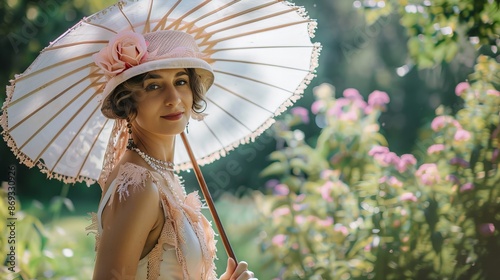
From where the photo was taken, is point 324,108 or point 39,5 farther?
point 39,5

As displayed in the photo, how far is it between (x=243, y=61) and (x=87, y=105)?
1.46ft

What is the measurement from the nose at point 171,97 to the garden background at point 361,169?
1.54 meters

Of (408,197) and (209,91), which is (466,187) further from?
(209,91)

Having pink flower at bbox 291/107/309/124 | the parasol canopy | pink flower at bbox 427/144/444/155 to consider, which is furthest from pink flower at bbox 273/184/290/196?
the parasol canopy

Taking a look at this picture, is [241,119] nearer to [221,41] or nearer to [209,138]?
[209,138]

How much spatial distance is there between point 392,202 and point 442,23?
2.82 feet

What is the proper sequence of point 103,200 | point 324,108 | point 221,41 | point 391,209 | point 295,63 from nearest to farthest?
point 103,200, point 221,41, point 295,63, point 391,209, point 324,108

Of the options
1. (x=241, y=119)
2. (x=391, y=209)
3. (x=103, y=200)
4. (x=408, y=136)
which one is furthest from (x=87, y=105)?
(x=408, y=136)

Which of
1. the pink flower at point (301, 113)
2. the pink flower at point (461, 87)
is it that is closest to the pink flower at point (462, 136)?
the pink flower at point (461, 87)

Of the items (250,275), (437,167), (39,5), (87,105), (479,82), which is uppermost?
(39,5)

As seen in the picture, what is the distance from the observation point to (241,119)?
211 cm

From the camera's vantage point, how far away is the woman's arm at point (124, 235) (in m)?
1.50

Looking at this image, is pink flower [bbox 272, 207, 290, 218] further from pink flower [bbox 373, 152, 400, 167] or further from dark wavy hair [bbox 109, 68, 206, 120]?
dark wavy hair [bbox 109, 68, 206, 120]

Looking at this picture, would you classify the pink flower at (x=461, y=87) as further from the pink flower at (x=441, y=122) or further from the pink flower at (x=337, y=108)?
the pink flower at (x=337, y=108)
